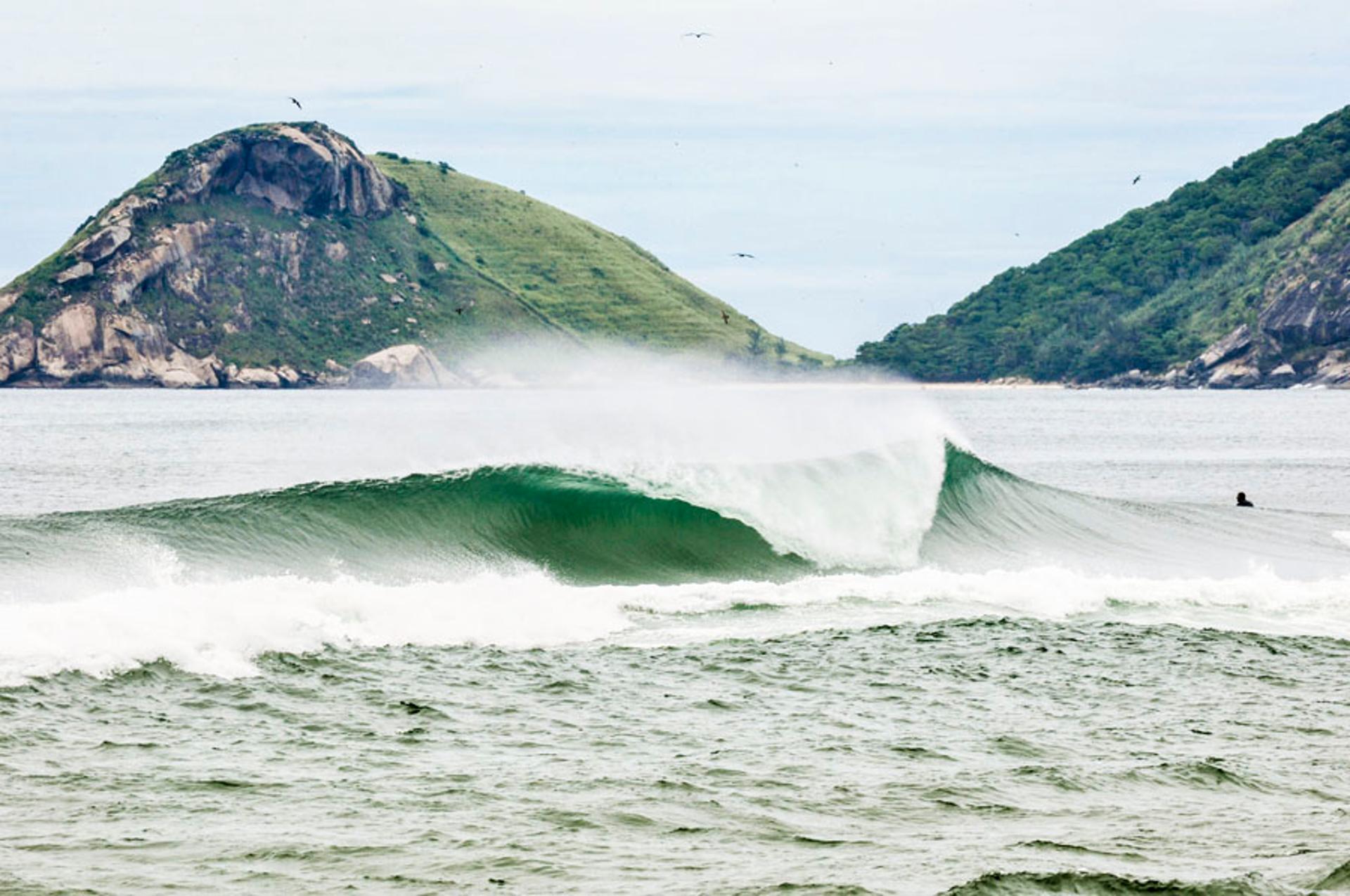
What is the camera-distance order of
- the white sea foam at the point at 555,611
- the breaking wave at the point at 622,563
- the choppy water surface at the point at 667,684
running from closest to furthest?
the choppy water surface at the point at 667,684, the white sea foam at the point at 555,611, the breaking wave at the point at 622,563

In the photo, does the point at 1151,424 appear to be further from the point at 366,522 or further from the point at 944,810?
the point at 944,810

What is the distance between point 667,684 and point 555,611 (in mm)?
3678

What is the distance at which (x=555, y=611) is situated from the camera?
17.0 m

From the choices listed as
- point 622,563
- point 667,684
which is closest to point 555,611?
point 667,684

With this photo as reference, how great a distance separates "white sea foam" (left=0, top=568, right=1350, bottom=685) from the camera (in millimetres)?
13656

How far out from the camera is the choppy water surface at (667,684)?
8.64 metres

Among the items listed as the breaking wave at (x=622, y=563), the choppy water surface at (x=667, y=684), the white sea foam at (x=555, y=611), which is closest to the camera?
the choppy water surface at (x=667, y=684)

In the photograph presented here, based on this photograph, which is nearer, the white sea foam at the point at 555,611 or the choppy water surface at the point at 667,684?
the choppy water surface at the point at 667,684

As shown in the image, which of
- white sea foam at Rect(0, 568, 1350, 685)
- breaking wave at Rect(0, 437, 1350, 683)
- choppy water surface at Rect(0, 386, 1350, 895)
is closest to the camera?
choppy water surface at Rect(0, 386, 1350, 895)

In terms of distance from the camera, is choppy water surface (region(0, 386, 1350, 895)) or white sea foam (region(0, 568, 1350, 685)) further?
white sea foam (region(0, 568, 1350, 685))

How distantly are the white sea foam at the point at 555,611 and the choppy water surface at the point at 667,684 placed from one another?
7 cm

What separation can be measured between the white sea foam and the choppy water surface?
0.07 m

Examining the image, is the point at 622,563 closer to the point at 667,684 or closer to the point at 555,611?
the point at 555,611

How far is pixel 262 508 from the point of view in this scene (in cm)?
2212
